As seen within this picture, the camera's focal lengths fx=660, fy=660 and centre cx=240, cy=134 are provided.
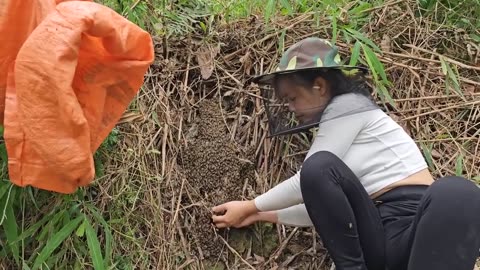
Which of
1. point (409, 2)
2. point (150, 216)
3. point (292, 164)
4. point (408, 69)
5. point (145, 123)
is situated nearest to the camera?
point (150, 216)

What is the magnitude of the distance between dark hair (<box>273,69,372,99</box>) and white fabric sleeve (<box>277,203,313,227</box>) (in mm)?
362

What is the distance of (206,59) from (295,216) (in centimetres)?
73

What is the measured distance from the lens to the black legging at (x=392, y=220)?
1610 mm

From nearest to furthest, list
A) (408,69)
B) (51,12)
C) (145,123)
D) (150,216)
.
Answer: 1. (51,12)
2. (150,216)
3. (145,123)
4. (408,69)

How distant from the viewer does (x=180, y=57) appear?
2426 mm

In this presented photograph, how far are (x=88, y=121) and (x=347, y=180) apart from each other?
697 millimetres

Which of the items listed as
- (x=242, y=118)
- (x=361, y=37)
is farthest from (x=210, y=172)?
(x=361, y=37)

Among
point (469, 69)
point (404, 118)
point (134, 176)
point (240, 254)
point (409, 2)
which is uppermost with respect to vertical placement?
point (409, 2)

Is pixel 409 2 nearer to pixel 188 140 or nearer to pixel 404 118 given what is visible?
pixel 404 118

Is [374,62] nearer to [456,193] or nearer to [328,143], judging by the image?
Answer: [328,143]

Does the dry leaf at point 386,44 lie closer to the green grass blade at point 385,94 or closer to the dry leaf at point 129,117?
the green grass blade at point 385,94

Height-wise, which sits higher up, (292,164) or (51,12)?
(51,12)

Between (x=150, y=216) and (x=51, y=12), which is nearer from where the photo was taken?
(x=51, y=12)

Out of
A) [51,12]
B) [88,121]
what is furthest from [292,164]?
[51,12]
